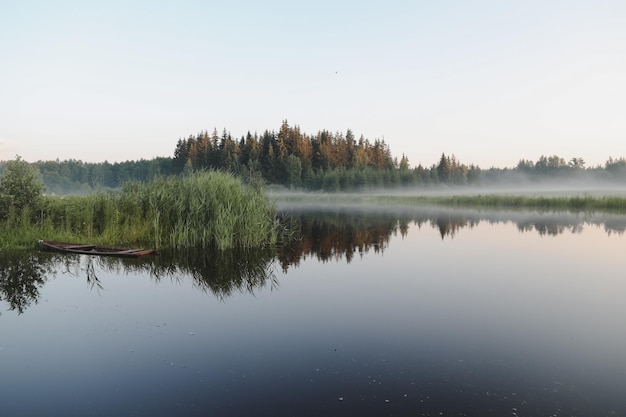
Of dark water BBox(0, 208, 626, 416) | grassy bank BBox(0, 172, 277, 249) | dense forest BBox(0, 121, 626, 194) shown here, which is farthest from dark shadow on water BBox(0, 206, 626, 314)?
dense forest BBox(0, 121, 626, 194)

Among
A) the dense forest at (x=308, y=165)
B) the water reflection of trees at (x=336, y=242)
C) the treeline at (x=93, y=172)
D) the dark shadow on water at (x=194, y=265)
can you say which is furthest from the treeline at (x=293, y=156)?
the dark shadow on water at (x=194, y=265)

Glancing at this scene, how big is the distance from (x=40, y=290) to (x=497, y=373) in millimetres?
11207

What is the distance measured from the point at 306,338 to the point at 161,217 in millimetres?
13301

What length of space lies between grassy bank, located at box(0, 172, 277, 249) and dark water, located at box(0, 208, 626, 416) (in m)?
2.87

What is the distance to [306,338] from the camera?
25.3 ft

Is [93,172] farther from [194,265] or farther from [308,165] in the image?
[194,265]

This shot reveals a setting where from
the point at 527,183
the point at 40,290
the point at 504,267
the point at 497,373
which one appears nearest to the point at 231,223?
the point at 40,290

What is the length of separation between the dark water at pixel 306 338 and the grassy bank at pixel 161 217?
2.87 meters

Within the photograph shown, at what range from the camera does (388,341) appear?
24.9 ft

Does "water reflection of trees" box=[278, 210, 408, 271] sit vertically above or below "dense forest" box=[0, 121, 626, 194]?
below

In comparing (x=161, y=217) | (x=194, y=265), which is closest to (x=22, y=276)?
(x=194, y=265)

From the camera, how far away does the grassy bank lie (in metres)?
17.8

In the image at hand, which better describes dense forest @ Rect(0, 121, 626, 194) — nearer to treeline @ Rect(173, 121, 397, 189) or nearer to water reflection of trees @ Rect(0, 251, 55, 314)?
treeline @ Rect(173, 121, 397, 189)

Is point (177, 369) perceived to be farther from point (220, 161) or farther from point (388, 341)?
point (220, 161)
